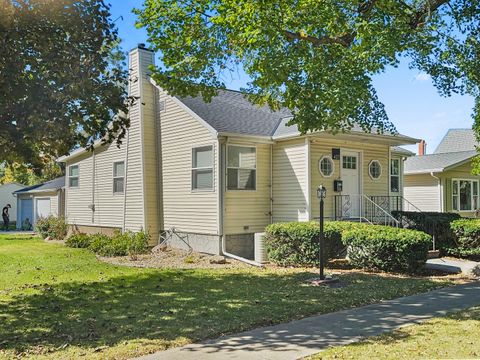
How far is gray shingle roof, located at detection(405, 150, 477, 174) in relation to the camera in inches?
853

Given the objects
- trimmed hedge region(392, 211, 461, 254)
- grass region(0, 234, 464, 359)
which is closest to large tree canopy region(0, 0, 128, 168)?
grass region(0, 234, 464, 359)

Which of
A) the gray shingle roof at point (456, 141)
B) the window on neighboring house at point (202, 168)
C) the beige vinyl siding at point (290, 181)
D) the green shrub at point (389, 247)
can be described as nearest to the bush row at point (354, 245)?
the green shrub at point (389, 247)

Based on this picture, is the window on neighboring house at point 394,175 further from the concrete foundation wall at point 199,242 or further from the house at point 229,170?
the concrete foundation wall at point 199,242

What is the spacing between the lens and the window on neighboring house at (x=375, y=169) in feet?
50.4

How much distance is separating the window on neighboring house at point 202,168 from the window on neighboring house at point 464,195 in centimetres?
1458

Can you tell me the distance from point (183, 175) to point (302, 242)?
518 centimetres

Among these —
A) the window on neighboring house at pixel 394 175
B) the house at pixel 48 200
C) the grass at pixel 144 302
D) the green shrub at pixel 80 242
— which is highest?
the window on neighboring house at pixel 394 175

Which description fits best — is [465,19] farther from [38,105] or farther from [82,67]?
[38,105]

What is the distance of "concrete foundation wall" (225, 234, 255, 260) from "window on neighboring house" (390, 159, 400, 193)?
243 inches

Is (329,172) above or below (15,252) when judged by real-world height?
above

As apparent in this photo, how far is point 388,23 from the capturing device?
33.3 ft

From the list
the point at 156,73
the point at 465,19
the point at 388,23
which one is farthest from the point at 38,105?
the point at 465,19

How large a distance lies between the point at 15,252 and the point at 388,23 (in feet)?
44.4

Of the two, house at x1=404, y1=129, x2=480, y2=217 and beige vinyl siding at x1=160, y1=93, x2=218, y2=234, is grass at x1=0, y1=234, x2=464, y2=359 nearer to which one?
beige vinyl siding at x1=160, y1=93, x2=218, y2=234
